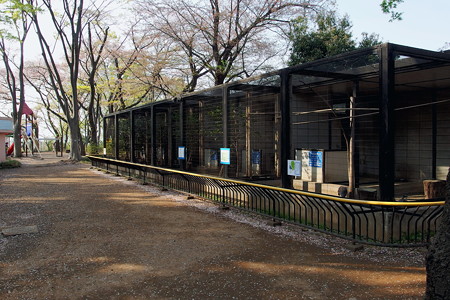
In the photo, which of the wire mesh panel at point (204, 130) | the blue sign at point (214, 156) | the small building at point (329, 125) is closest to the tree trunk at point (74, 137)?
the small building at point (329, 125)

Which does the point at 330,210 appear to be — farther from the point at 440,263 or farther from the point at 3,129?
the point at 3,129

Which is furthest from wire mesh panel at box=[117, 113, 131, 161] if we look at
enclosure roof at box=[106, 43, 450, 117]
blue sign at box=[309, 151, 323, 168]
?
blue sign at box=[309, 151, 323, 168]

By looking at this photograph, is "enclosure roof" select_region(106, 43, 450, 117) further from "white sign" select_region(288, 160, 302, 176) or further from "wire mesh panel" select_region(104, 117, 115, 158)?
"wire mesh panel" select_region(104, 117, 115, 158)

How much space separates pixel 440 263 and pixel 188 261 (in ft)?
9.99

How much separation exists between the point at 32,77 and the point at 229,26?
25.1 metres

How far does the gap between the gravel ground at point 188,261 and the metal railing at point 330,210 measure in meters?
0.25

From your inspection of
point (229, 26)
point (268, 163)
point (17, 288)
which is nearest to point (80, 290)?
point (17, 288)

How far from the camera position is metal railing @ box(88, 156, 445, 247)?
15.6 feet

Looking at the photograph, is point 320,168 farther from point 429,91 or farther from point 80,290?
point 80,290

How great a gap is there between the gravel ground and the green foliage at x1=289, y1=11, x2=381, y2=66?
38.4 feet

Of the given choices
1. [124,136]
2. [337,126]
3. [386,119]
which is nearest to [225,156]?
[386,119]

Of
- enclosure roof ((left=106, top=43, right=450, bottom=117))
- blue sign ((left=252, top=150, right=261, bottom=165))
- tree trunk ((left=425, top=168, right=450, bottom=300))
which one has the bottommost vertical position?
tree trunk ((left=425, top=168, right=450, bottom=300))

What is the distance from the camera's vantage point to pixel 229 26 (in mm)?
16359

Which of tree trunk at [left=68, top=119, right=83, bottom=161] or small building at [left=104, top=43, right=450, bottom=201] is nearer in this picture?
small building at [left=104, top=43, right=450, bottom=201]
